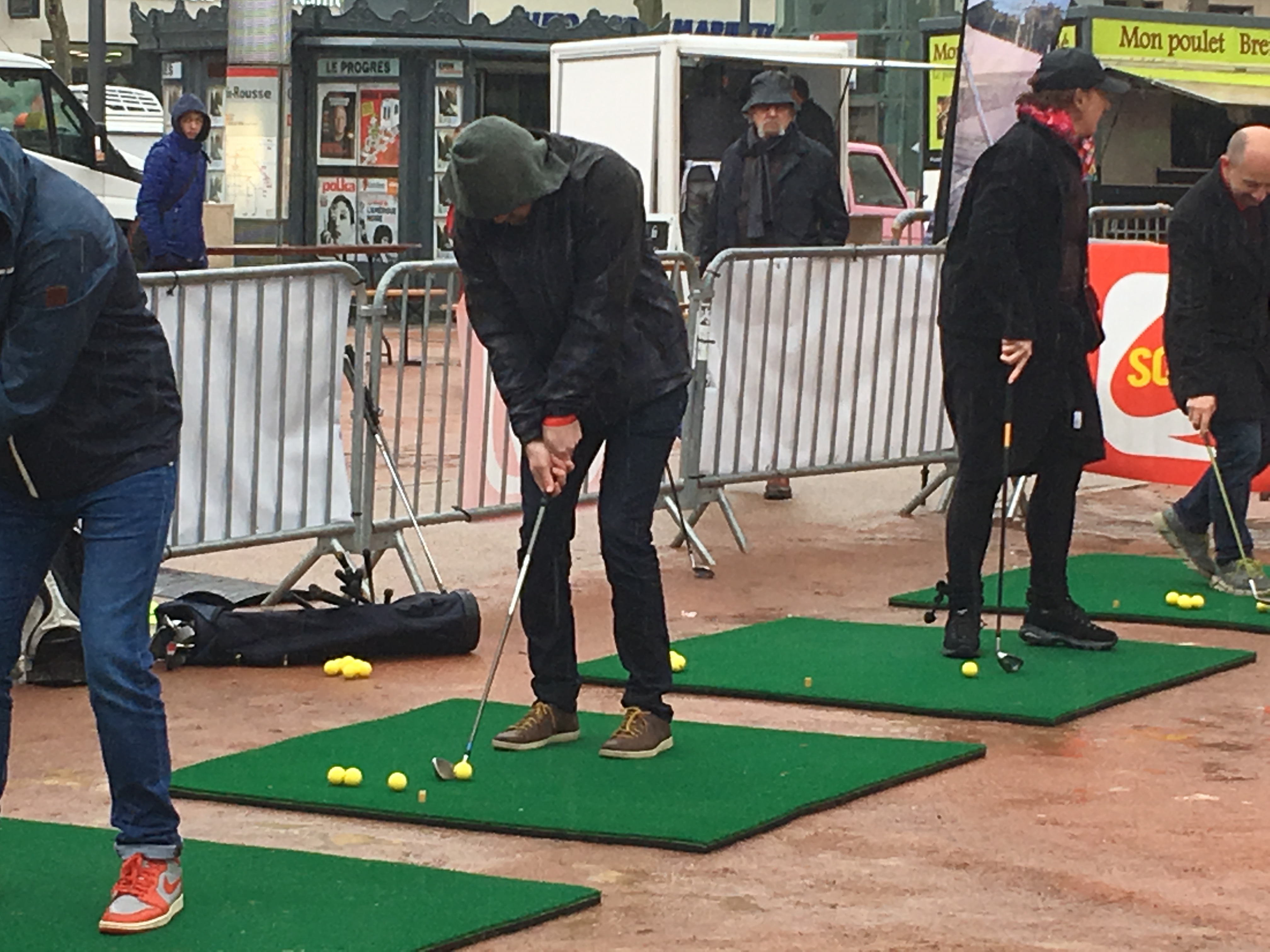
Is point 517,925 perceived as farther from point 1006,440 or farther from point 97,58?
point 97,58

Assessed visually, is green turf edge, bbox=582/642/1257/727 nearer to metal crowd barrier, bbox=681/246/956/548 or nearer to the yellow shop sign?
metal crowd barrier, bbox=681/246/956/548

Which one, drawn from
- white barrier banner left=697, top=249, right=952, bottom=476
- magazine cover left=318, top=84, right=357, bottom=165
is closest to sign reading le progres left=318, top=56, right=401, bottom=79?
magazine cover left=318, top=84, right=357, bottom=165

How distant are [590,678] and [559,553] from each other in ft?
4.59

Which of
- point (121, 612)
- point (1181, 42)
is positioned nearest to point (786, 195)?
point (121, 612)

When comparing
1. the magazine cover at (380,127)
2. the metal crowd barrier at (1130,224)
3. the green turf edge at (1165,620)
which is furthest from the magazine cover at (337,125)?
the green turf edge at (1165,620)

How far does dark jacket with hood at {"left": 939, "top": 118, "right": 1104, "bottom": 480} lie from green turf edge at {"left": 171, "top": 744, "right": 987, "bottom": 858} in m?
1.85

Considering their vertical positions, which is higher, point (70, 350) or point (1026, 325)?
point (70, 350)

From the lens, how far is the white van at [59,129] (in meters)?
22.4

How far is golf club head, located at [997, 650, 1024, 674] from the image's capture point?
27.1ft

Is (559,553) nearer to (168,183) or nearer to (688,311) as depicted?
(688,311)

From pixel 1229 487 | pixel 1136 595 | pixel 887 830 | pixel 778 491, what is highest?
pixel 1229 487

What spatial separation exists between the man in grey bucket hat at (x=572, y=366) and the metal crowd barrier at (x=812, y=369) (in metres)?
3.98

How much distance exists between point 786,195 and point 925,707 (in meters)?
6.18

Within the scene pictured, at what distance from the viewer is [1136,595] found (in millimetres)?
10031
